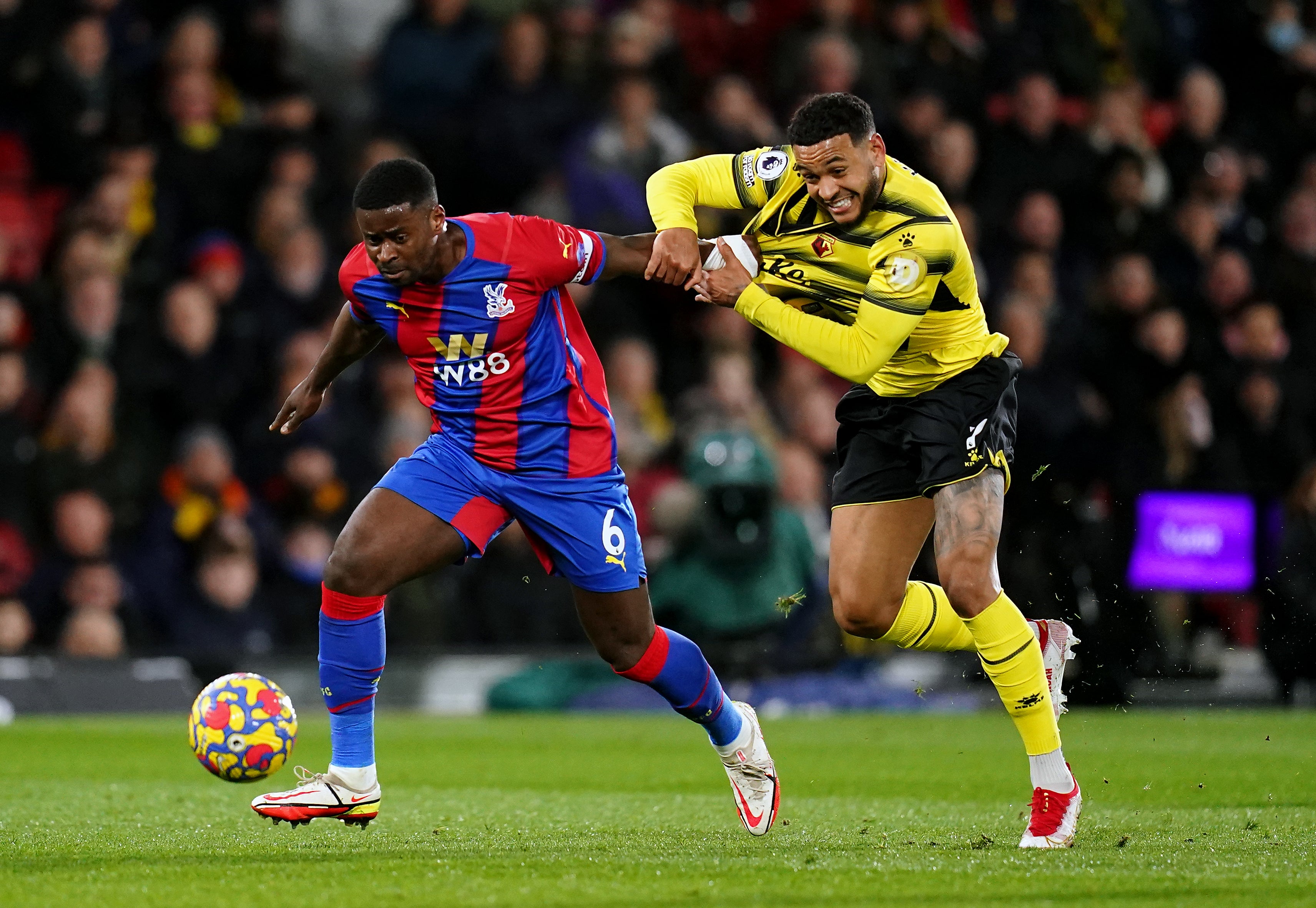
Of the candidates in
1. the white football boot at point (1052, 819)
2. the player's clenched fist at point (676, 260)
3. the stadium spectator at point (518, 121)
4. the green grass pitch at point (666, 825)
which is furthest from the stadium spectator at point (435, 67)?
the white football boot at point (1052, 819)

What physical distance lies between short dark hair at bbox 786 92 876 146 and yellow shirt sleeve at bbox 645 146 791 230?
0.49 m

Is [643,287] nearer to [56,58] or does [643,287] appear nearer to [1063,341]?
[1063,341]

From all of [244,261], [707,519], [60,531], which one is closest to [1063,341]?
[707,519]

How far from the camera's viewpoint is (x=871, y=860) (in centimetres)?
520

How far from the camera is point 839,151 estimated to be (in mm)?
5719

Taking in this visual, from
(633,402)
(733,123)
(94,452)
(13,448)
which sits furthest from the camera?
(733,123)

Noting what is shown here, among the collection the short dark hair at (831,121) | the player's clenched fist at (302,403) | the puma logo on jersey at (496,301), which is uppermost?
the short dark hair at (831,121)

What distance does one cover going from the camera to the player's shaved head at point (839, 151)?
18.7ft

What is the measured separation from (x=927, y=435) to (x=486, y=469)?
1.43 metres

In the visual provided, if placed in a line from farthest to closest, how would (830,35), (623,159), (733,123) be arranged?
(830,35), (733,123), (623,159)

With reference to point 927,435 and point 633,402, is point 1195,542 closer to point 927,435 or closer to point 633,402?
point 633,402

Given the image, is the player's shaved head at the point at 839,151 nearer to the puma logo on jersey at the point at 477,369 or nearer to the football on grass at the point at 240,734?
the puma logo on jersey at the point at 477,369

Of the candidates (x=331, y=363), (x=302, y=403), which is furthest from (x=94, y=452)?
(x=331, y=363)

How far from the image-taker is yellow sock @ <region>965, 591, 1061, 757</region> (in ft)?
19.3
